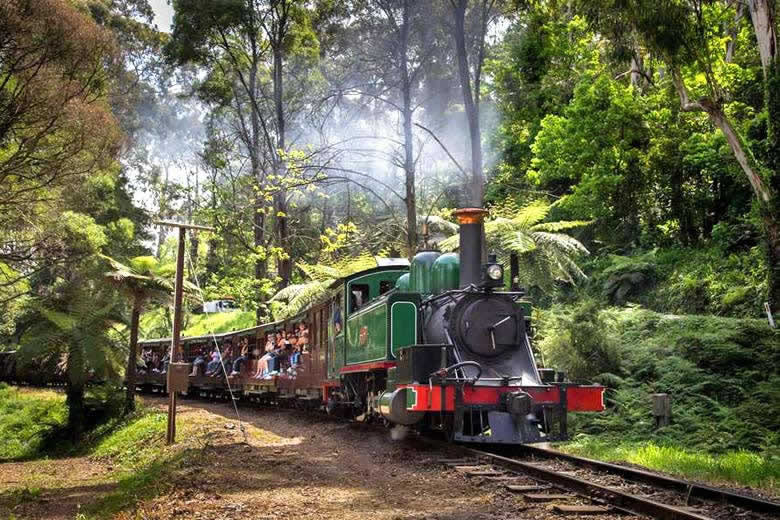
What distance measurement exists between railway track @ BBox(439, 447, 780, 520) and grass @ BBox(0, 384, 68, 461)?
15505 mm

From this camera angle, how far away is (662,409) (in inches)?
445

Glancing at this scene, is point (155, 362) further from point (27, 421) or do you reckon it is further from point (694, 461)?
point (694, 461)

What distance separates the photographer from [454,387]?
30.7ft

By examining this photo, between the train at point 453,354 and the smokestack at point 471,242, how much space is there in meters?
0.01

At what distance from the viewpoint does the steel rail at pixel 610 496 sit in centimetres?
602

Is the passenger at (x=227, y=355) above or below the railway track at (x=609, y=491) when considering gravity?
above

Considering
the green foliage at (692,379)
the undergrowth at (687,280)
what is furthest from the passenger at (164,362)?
the green foliage at (692,379)

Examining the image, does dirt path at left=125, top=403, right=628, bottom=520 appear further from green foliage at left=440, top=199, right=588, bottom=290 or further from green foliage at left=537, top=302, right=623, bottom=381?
green foliage at left=440, top=199, right=588, bottom=290

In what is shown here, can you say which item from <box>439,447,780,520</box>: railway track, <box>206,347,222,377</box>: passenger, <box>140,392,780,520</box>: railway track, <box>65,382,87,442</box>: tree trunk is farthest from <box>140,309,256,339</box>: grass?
<box>439,447,780,520</box>: railway track

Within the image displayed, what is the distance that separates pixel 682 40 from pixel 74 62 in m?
11.7

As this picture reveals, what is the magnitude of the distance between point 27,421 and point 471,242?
61.9 feet

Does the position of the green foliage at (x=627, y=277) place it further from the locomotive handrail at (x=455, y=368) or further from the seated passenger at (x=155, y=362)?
the seated passenger at (x=155, y=362)

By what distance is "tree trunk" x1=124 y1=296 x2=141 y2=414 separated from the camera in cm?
2017

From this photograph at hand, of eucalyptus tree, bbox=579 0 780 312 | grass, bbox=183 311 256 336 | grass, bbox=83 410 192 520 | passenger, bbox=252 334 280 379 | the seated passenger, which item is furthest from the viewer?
grass, bbox=183 311 256 336
